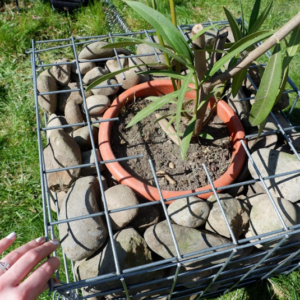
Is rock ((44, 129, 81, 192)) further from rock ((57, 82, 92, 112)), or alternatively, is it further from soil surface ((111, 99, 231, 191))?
rock ((57, 82, 92, 112))

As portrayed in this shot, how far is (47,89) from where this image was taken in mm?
1720

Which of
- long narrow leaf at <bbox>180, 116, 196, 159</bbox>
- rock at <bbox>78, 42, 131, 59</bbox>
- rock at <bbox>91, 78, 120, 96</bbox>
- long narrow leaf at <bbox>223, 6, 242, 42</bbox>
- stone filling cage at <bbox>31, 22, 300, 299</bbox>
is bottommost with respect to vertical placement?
stone filling cage at <bbox>31, 22, 300, 299</bbox>

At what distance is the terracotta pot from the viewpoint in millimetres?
1396

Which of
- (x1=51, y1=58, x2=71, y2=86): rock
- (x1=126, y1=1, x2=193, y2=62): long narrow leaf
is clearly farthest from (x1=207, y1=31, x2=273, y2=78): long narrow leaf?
(x1=51, y1=58, x2=71, y2=86): rock

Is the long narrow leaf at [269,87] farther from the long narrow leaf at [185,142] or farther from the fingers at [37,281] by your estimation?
the fingers at [37,281]

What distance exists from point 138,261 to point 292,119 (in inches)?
62.7

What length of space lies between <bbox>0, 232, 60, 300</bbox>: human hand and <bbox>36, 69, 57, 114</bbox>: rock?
848 mm

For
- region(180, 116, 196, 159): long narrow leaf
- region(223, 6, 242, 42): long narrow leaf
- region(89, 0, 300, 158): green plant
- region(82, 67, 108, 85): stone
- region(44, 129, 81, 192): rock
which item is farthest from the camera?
region(82, 67, 108, 85): stone

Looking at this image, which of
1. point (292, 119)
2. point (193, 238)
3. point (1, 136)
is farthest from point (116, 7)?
point (193, 238)

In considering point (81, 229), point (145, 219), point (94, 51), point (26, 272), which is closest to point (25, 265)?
point (26, 272)

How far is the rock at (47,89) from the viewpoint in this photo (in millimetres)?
1714

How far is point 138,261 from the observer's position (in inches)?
50.9

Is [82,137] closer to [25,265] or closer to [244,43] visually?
[25,265]

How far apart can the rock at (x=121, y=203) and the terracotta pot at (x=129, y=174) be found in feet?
0.17
